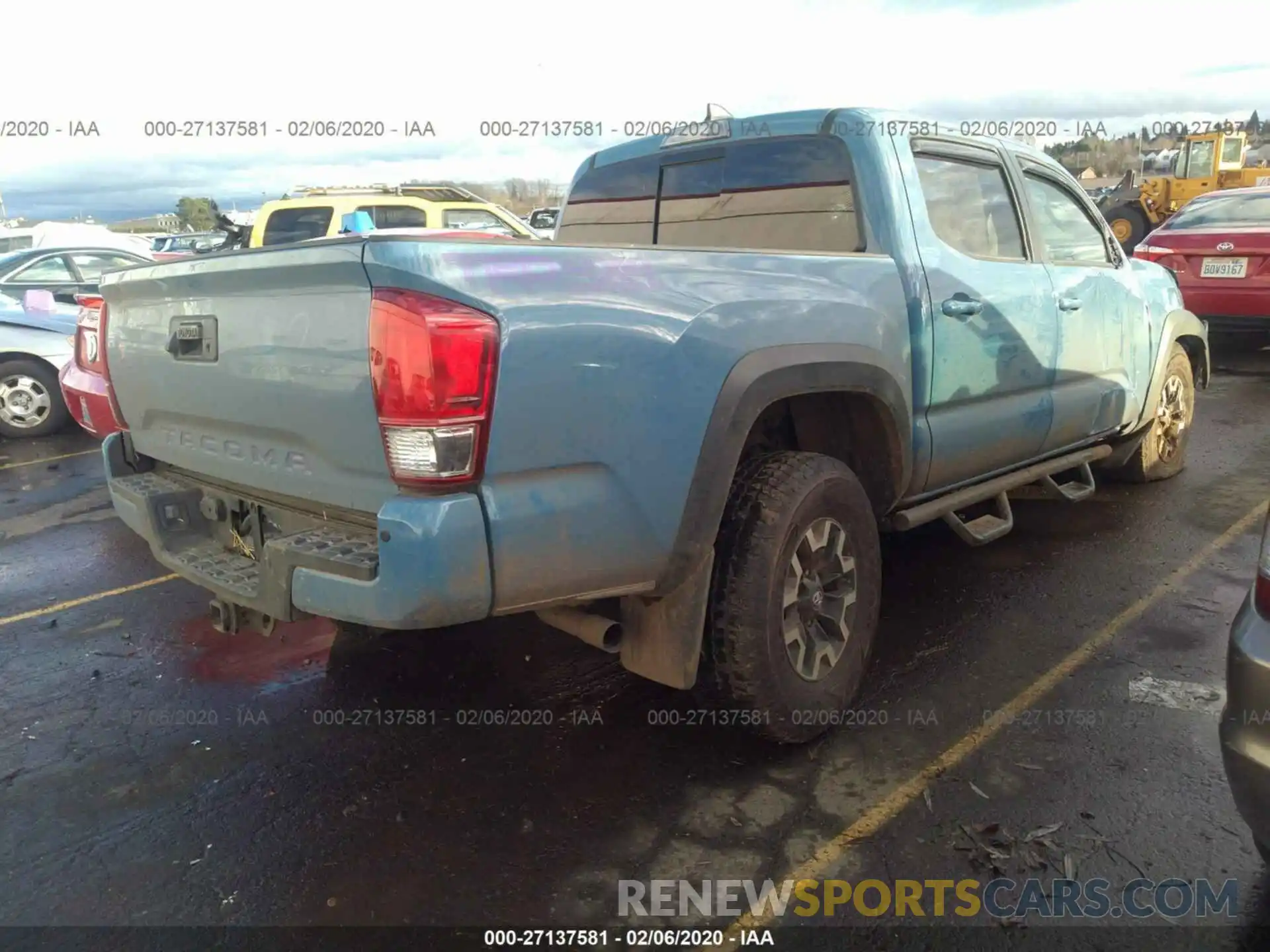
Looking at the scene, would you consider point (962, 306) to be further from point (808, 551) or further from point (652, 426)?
point (652, 426)

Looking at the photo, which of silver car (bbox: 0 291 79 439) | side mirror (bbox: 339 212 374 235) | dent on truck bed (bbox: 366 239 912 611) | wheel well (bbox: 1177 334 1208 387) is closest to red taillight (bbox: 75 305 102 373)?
side mirror (bbox: 339 212 374 235)

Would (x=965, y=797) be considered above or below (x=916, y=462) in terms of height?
below

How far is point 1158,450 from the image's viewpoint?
18.7ft

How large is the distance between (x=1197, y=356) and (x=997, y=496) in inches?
116

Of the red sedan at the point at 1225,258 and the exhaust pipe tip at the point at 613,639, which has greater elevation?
the red sedan at the point at 1225,258

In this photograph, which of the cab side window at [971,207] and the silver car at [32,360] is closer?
the cab side window at [971,207]

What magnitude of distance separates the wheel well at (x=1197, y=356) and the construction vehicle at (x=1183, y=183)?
13.7 m

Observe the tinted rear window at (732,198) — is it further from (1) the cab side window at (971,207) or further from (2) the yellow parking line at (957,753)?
(2) the yellow parking line at (957,753)

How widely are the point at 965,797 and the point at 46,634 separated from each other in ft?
12.4

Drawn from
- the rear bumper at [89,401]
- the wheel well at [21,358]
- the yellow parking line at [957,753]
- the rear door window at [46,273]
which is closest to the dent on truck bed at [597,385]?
the yellow parking line at [957,753]

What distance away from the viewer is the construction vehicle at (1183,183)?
1881cm

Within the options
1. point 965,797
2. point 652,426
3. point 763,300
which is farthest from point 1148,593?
point 652,426

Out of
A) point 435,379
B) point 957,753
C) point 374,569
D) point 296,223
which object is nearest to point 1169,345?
point 957,753

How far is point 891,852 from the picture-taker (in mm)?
2541
